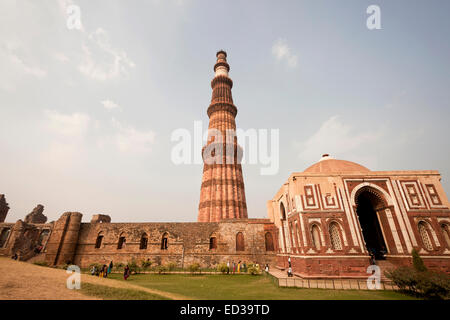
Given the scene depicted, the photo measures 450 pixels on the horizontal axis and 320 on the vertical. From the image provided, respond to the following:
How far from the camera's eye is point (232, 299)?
21.3 ft

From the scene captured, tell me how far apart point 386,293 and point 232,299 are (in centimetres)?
642

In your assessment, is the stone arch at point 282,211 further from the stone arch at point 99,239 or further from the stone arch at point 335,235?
the stone arch at point 99,239

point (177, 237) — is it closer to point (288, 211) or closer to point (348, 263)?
point (288, 211)

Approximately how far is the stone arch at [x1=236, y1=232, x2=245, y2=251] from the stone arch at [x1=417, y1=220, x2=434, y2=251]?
455 inches

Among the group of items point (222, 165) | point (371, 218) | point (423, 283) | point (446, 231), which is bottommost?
point (423, 283)

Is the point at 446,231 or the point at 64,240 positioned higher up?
the point at 446,231

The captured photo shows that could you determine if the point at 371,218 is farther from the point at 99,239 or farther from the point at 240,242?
the point at 99,239

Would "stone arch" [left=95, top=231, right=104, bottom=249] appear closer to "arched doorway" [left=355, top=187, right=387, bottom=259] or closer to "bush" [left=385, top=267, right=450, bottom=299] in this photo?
"arched doorway" [left=355, top=187, right=387, bottom=259]

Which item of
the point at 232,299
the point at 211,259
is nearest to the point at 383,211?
the point at 232,299

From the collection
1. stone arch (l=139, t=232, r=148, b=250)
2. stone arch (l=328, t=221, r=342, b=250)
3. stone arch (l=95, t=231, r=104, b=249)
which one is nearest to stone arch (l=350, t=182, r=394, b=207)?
stone arch (l=328, t=221, r=342, b=250)

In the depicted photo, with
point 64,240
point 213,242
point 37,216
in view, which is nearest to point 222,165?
point 213,242

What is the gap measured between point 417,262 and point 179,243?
15.5 metres

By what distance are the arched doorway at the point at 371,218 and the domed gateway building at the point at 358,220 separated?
0.21 ft

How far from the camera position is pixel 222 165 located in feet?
75.6
